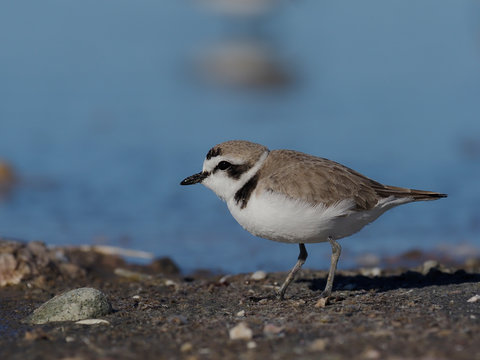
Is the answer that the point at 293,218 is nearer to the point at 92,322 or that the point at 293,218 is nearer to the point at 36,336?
the point at 92,322

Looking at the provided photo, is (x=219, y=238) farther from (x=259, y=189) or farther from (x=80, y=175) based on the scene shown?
(x=259, y=189)

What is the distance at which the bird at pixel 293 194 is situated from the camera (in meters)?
5.49

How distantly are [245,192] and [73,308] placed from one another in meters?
1.51

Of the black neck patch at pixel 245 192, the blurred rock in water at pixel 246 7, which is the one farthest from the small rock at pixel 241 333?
the blurred rock in water at pixel 246 7

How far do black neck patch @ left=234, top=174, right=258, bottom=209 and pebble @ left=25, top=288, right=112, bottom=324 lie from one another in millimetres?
1227

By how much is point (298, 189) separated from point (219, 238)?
4037 mm

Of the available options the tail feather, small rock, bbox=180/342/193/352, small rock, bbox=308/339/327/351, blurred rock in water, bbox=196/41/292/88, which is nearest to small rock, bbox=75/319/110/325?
small rock, bbox=180/342/193/352

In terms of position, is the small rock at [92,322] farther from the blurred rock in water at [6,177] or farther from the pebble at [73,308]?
the blurred rock in water at [6,177]

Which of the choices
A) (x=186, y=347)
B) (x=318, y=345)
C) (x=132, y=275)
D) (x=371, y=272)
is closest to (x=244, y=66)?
(x=132, y=275)

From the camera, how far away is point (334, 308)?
5.23 metres

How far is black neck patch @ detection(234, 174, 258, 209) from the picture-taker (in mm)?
5619

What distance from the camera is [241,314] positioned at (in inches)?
203

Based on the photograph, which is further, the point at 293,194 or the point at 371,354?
the point at 293,194

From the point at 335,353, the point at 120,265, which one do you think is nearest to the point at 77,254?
the point at 120,265
